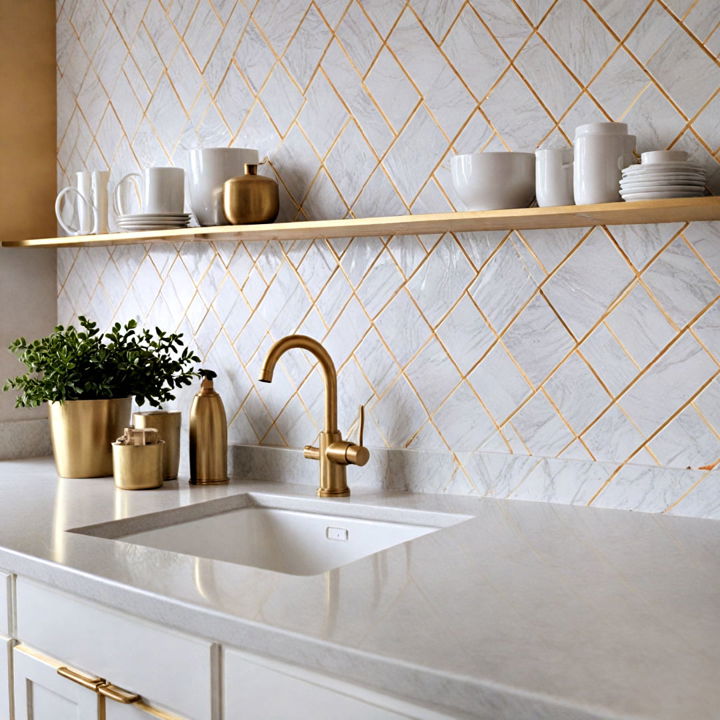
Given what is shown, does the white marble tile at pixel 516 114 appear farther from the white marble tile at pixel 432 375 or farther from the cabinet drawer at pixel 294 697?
the cabinet drawer at pixel 294 697

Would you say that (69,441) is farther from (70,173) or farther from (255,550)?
(70,173)

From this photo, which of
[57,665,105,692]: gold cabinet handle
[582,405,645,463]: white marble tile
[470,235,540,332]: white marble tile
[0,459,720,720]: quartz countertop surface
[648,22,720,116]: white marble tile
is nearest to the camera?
[0,459,720,720]: quartz countertop surface

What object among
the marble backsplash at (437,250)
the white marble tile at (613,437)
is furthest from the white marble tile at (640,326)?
the white marble tile at (613,437)

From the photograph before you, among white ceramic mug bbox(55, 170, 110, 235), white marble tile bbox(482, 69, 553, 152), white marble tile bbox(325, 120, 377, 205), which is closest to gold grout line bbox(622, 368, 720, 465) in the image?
white marble tile bbox(482, 69, 553, 152)

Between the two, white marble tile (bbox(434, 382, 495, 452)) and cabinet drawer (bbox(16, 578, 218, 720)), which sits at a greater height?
white marble tile (bbox(434, 382, 495, 452))

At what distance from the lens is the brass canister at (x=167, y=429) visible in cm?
210

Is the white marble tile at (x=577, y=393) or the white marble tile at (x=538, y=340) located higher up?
the white marble tile at (x=538, y=340)

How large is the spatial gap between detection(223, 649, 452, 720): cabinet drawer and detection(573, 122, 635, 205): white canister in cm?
91

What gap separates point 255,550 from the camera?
1.93 metres

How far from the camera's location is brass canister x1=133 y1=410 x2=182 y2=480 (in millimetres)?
2096

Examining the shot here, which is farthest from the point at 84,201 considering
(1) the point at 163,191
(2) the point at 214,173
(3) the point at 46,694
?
(3) the point at 46,694

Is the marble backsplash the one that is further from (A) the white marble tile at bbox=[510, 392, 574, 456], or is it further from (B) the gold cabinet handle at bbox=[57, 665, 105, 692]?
(B) the gold cabinet handle at bbox=[57, 665, 105, 692]

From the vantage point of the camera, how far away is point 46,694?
4.85 ft

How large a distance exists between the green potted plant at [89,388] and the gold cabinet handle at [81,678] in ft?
2.57
